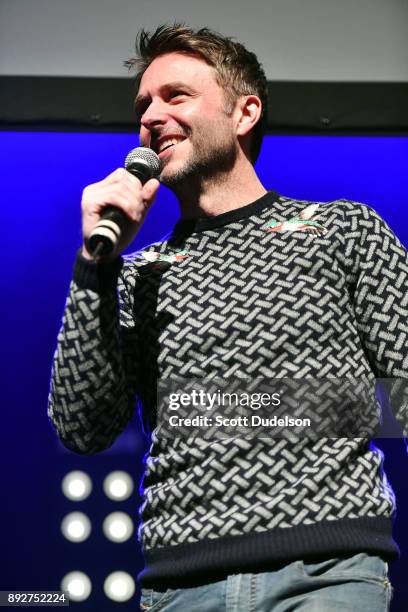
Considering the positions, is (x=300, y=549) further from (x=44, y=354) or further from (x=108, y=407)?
(x=44, y=354)

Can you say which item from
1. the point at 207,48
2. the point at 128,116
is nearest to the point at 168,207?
the point at 128,116

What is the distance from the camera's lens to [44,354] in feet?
7.55

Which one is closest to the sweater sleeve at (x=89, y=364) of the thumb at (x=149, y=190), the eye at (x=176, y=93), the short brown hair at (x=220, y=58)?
the thumb at (x=149, y=190)

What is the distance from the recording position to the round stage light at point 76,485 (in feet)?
7.27

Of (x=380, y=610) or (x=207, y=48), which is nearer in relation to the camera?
(x=380, y=610)

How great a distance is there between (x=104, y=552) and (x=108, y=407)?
3.52 feet

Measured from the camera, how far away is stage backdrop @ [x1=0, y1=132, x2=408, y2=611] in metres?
2.19

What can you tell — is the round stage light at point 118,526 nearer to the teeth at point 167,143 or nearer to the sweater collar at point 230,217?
the sweater collar at point 230,217

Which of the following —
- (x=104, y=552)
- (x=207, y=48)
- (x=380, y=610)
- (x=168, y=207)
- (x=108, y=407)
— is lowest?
(x=104, y=552)

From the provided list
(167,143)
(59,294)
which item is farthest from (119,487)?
(167,143)

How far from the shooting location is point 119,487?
2221 mm

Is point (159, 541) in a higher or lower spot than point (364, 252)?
lower

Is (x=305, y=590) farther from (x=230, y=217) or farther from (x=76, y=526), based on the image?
(x=76, y=526)

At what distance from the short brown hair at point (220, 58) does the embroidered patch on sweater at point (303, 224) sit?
1.12 ft
